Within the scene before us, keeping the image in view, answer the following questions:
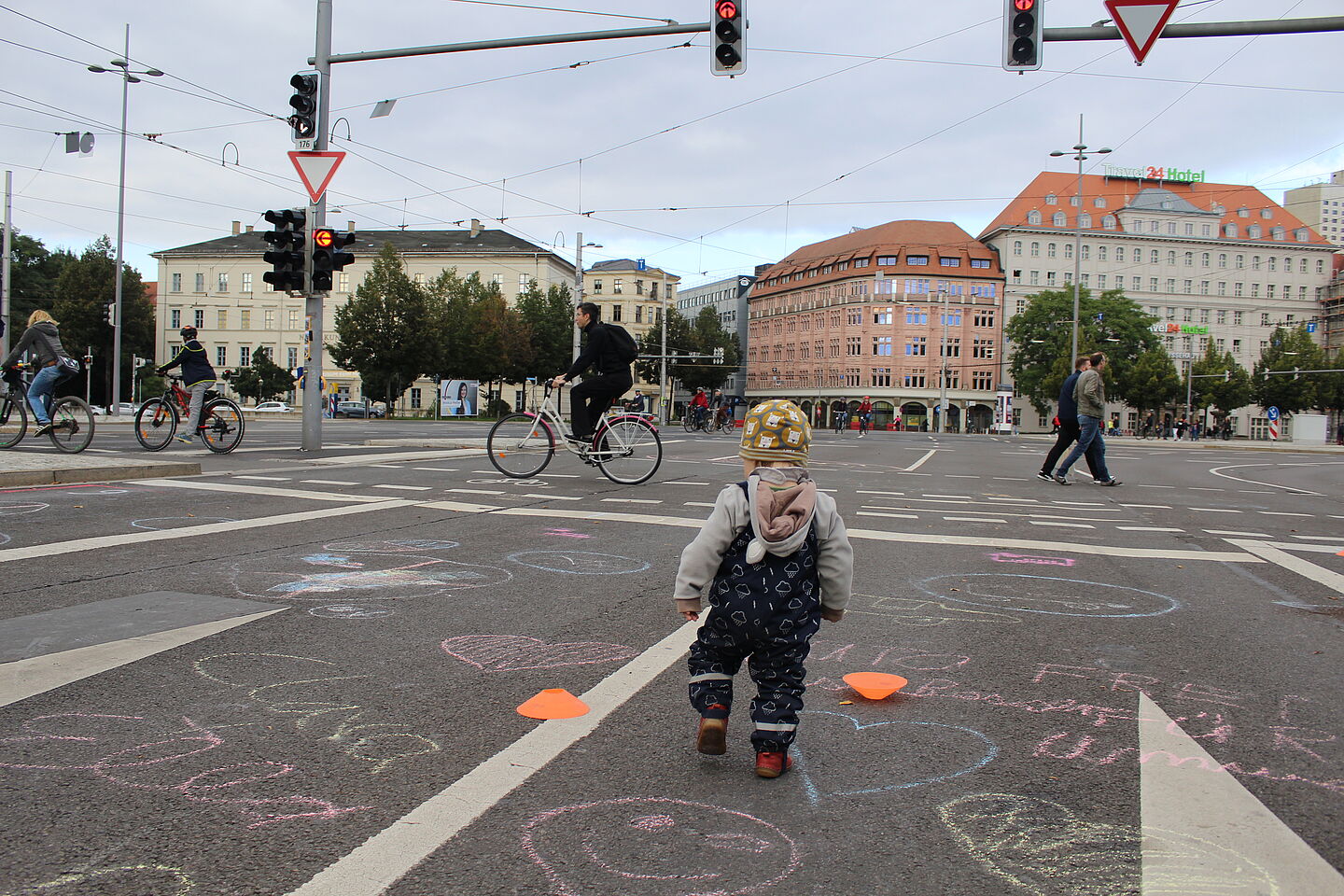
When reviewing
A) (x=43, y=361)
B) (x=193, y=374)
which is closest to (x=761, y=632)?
(x=193, y=374)

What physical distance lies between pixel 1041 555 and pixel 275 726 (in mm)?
5774

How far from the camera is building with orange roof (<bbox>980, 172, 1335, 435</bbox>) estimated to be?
331ft

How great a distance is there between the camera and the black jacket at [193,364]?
13.7 meters

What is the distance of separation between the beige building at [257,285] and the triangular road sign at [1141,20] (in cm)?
8161

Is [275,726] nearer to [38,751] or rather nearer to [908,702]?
[38,751]

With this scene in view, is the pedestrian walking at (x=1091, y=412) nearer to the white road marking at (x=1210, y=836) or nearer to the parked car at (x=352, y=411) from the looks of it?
the white road marking at (x=1210, y=836)

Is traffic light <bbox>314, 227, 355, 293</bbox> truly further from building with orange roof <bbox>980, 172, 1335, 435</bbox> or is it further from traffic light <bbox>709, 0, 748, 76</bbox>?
building with orange roof <bbox>980, 172, 1335, 435</bbox>

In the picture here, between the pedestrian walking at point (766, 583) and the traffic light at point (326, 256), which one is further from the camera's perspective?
the traffic light at point (326, 256)

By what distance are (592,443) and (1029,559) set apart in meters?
5.91

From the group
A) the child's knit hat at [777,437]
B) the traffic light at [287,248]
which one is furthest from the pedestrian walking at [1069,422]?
the child's knit hat at [777,437]

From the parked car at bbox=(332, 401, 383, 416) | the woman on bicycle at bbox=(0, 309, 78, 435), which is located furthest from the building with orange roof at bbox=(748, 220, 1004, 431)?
the woman on bicycle at bbox=(0, 309, 78, 435)

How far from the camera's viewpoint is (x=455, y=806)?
2.53 m

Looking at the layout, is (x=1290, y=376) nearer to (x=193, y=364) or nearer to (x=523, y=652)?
(x=193, y=364)

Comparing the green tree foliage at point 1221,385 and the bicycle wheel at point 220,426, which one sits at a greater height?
the green tree foliage at point 1221,385
